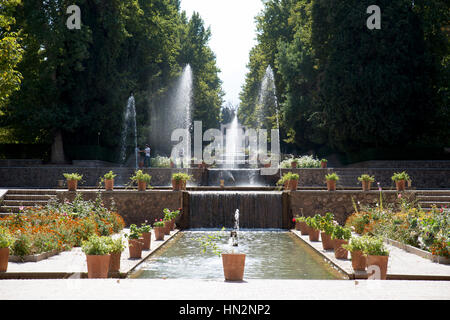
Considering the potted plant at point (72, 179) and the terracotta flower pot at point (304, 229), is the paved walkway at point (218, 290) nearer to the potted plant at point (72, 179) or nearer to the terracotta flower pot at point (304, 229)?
the terracotta flower pot at point (304, 229)

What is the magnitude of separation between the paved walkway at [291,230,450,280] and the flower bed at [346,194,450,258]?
0.38m

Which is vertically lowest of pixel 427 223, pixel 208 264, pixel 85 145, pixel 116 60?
pixel 208 264

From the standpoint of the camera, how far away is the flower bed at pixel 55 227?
9890 millimetres

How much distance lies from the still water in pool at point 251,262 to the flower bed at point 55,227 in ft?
6.89

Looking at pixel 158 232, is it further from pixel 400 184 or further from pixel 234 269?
pixel 400 184

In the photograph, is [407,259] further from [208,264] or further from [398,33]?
[398,33]

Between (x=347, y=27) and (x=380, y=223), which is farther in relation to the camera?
(x=347, y=27)

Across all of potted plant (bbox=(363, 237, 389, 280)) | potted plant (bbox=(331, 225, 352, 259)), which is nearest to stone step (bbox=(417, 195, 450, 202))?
potted plant (bbox=(331, 225, 352, 259))

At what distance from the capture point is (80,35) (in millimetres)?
27125

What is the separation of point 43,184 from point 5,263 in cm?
1642

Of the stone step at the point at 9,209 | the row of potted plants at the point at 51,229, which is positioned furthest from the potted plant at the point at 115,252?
the stone step at the point at 9,209

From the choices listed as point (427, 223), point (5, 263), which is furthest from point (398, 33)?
point (5, 263)

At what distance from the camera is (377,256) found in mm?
7789

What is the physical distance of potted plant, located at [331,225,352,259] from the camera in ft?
33.4
